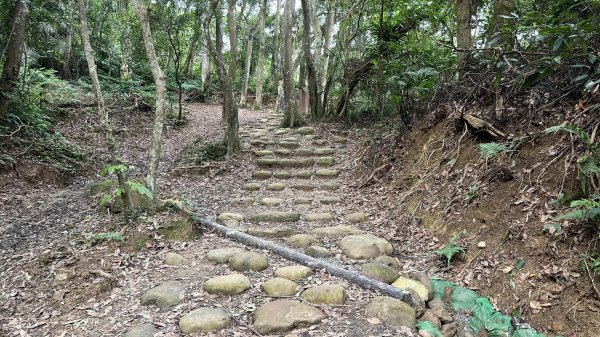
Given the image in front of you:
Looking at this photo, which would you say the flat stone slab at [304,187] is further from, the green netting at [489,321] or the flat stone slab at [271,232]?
the green netting at [489,321]

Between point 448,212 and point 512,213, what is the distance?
2.59 feet

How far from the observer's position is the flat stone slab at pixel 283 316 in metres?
2.75

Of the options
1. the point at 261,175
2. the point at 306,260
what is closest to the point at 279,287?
the point at 306,260

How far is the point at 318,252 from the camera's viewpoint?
400 cm

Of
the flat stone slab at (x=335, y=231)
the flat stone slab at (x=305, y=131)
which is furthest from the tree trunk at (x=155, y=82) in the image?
the flat stone slab at (x=305, y=131)

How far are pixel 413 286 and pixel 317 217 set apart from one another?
81.3 inches

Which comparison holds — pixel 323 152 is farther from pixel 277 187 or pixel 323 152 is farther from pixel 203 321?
pixel 203 321

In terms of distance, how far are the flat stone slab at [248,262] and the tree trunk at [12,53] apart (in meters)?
6.27

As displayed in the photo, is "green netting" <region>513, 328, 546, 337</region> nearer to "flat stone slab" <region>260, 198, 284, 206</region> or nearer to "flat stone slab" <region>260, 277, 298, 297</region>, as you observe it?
"flat stone slab" <region>260, 277, 298, 297</region>

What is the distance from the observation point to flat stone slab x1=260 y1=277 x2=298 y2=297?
3.23m

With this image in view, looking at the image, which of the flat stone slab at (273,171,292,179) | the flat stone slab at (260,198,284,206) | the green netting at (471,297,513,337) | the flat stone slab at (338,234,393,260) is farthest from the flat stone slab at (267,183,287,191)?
the green netting at (471,297,513,337)

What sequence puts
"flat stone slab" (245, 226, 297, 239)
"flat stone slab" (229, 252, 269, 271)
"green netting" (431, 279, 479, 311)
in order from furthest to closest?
"flat stone slab" (245, 226, 297, 239) → "flat stone slab" (229, 252, 269, 271) → "green netting" (431, 279, 479, 311)

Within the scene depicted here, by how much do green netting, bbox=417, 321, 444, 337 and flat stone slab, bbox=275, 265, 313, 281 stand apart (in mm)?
1113

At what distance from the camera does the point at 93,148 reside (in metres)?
8.41
